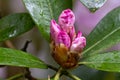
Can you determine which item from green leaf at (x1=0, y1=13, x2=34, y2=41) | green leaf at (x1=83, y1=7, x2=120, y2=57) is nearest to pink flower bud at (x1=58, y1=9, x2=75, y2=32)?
green leaf at (x1=83, y1=7, x2=120, y2=57)

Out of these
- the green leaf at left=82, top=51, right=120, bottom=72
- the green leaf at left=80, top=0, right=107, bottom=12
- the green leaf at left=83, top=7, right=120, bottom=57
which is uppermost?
the green leaf at left=80, top=0, right=107, bottom=12

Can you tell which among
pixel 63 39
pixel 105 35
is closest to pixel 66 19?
pixel 63 39

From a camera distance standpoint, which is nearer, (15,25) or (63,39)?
(63,39)

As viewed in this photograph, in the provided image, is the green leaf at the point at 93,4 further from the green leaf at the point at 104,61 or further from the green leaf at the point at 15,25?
the green leaf at the point at 15,25

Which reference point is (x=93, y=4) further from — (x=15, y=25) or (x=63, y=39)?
(x=15, y=25)

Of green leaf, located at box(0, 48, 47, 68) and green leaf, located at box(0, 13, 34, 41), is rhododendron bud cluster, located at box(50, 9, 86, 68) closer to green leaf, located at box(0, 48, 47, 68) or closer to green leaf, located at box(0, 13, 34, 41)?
green leaf, located at box(0, 48, 47, 68)

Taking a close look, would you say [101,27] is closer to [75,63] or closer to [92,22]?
[75,63]
